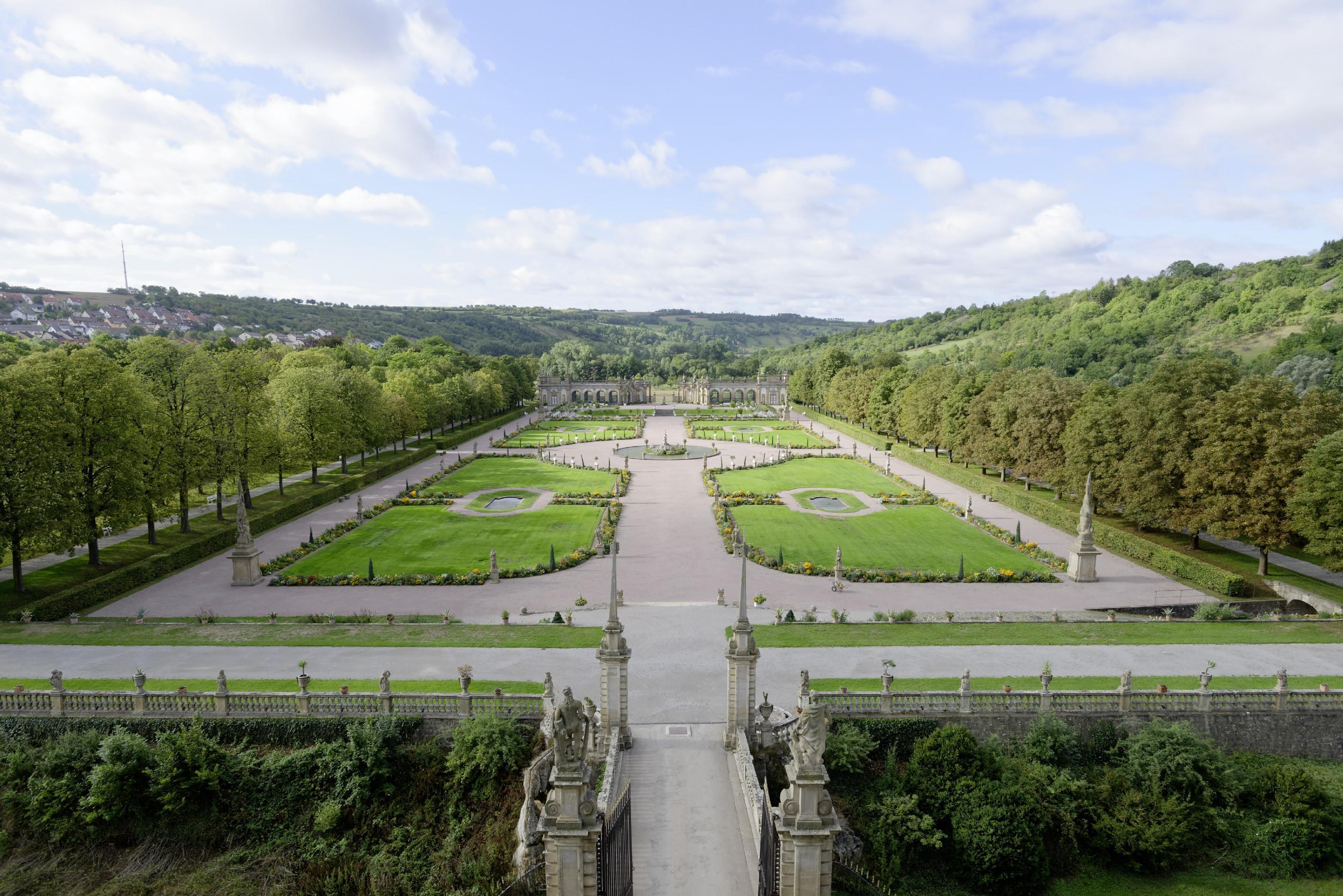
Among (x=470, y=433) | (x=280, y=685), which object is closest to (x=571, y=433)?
(x=470, y=433)

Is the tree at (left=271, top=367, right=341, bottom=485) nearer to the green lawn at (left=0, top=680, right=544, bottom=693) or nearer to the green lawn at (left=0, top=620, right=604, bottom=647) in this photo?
the green lawn at (left=0, top=620, right=604, bottom=647)

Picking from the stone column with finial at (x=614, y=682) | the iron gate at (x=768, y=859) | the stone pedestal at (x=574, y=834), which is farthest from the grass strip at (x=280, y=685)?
the iron gate at (x=768, y=859)

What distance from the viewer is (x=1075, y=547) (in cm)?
3469

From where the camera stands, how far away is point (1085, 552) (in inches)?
1340

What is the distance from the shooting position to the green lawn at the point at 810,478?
188 ft

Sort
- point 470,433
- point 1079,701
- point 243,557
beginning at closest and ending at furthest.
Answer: point 1079,701, point 243,557, point 470,433

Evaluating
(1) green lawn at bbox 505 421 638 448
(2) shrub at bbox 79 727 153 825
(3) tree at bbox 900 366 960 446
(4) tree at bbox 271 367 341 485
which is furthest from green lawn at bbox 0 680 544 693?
(1) green lawn at bbox 505 421 638 448

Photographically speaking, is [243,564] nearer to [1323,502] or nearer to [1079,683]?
[1079,683]

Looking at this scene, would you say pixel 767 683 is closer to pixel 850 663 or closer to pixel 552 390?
pixel 850 663

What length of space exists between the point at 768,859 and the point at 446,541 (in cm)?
3067

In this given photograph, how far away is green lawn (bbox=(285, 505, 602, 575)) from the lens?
36.4 meters

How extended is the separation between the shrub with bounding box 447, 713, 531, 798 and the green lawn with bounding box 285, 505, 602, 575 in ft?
53.6

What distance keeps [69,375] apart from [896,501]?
47.4m

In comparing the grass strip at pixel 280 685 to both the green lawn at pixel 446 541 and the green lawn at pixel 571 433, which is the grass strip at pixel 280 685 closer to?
the green lawn at pixel 446 541
